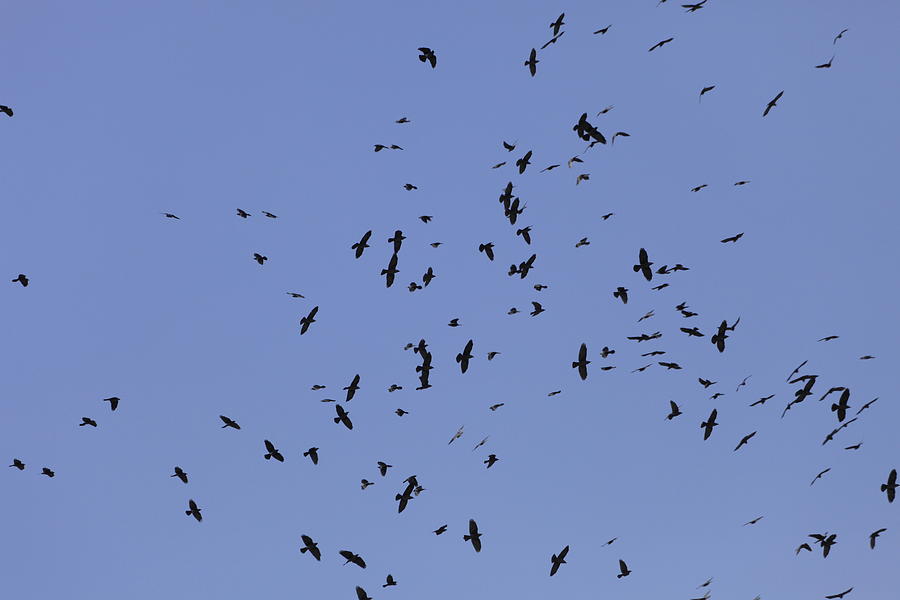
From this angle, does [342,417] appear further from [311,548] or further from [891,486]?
[891,486]

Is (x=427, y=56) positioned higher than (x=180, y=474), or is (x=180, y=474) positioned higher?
(x=427, y=56)

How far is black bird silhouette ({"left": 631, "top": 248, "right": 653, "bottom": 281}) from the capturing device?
4781 centimetres

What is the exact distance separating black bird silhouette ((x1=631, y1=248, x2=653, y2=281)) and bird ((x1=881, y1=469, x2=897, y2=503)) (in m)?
13.4

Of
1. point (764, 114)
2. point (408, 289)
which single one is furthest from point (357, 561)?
point (764, 114)

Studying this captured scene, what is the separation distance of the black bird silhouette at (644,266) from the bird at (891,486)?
44.1ft

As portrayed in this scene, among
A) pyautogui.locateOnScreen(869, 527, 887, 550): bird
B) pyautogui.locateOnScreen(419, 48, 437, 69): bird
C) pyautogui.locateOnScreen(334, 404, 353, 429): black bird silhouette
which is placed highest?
pyautogui.locateOnScreen(419, 48, 437, 69): bird

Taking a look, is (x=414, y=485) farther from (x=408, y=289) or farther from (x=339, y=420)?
(x=408, y=289)

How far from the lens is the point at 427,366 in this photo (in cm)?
4944

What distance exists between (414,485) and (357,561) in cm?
415

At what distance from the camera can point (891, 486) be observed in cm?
4709

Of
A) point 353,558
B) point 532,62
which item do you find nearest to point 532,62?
point 532,62

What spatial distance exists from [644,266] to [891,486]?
14.3 metres

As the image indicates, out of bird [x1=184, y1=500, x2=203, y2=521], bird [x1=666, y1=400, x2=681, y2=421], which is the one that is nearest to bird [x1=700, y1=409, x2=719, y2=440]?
bird [x1=666, y1=400, x2=681, y2=421]

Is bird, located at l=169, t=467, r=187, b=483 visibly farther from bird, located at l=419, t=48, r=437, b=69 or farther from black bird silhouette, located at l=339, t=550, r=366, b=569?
bird, located at l=419, t=48, r=437, b=69
